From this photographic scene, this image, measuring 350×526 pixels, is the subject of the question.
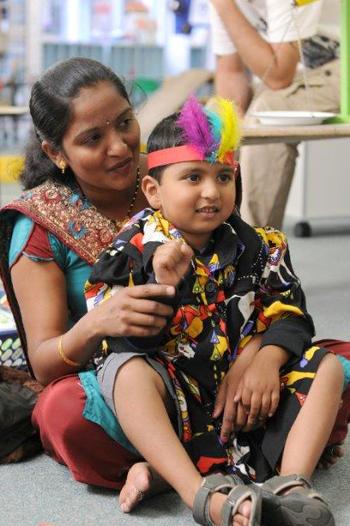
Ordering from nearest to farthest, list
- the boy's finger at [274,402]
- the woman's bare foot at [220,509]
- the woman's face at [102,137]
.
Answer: the woman's bare foot at [220,509]
the boy's finger at [274,402]
the woman's face at [102,137]

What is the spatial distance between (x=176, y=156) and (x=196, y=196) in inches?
3.1

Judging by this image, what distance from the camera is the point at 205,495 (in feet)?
3.96

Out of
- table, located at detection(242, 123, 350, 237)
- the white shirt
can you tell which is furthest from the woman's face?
the white shirt

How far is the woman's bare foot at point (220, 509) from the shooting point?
1157 mm

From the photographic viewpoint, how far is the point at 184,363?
54.7 inches

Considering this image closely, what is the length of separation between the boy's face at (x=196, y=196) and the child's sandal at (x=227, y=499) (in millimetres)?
383

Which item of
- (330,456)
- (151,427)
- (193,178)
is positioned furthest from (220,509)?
(193,178)

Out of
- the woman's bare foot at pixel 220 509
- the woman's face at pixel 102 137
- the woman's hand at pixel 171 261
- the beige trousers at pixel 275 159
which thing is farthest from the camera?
the beige trousers at pixel 275 159

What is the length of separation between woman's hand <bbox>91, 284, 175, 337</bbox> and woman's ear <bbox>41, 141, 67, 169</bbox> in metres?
0.35

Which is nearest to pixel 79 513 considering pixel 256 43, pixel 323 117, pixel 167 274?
pixel 167 274

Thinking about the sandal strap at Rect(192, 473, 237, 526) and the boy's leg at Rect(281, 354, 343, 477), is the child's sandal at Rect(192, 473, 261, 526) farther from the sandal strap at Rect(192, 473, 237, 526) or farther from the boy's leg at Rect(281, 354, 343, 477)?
the boy's leg at Rect(281, 354, 343, 477)

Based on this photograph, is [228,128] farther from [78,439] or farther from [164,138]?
[78,439]

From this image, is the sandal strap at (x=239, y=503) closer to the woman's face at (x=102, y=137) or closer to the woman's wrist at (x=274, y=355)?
the woman's wrist at (x=274, y=355)

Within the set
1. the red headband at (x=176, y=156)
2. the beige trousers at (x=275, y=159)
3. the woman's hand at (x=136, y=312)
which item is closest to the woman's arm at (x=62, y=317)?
the woman's hand at (x=136, y=312)
